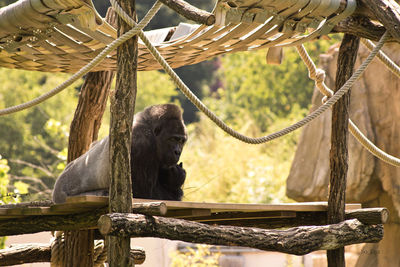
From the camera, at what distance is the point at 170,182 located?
13.7 feet

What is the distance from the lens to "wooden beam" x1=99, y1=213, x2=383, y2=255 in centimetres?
281

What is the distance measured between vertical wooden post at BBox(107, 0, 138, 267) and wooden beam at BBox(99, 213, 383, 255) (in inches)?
3.7

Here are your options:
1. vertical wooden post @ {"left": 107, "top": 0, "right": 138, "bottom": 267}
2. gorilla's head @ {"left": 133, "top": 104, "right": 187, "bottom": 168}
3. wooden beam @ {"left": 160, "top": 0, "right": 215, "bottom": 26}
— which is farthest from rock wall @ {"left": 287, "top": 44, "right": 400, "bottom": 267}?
vertical wooden post @ {"left": 107, "top": 0, "right": 138, "bottom": 267}

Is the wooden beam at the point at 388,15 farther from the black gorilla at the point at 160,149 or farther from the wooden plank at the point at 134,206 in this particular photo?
the black gorilla at the point at 160,149

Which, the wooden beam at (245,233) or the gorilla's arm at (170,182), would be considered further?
the gorilla's arm at (170,182)

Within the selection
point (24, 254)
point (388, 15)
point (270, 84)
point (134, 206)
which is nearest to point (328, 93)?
point (388, 15)

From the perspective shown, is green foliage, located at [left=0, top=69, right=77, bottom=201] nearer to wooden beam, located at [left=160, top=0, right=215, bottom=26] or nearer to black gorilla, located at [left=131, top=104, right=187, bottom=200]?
black gorilla, located at [left=131, top=104, right=187, bottom=200]

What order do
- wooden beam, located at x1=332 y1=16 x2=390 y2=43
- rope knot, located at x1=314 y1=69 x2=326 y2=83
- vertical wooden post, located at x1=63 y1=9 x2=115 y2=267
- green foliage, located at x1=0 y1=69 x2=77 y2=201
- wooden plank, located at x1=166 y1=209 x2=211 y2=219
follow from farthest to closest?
green foliage, located at x1=0 y1=69 x2=77 y2=201
vertical wooden post, located at x1=63 y1=9 x2=115 y2=267
rope knot, located at x1=314 y1=69 x2=326 y2=83
wooden beam, located at x1=332 y1=16 x2=390 y2=43
wooden plank, located at x1=166 y1=209 x2=211 y2=219

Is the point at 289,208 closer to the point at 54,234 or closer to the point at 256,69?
the point at 54,234

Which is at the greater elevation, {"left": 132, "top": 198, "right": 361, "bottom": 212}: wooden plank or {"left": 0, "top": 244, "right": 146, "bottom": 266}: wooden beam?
{"left": 0, "top": 244, "right": 146, "bottom": 266}: wooden beam

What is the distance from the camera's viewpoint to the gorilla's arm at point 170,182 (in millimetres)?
4164

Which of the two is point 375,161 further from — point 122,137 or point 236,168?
point 122,137

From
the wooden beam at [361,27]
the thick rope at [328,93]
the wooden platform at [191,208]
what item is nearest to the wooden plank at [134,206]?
the wooden platform at [191,208]

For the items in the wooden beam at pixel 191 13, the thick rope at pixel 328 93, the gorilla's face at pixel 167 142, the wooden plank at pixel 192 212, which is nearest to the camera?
the wooden beam at pixel 191 13
